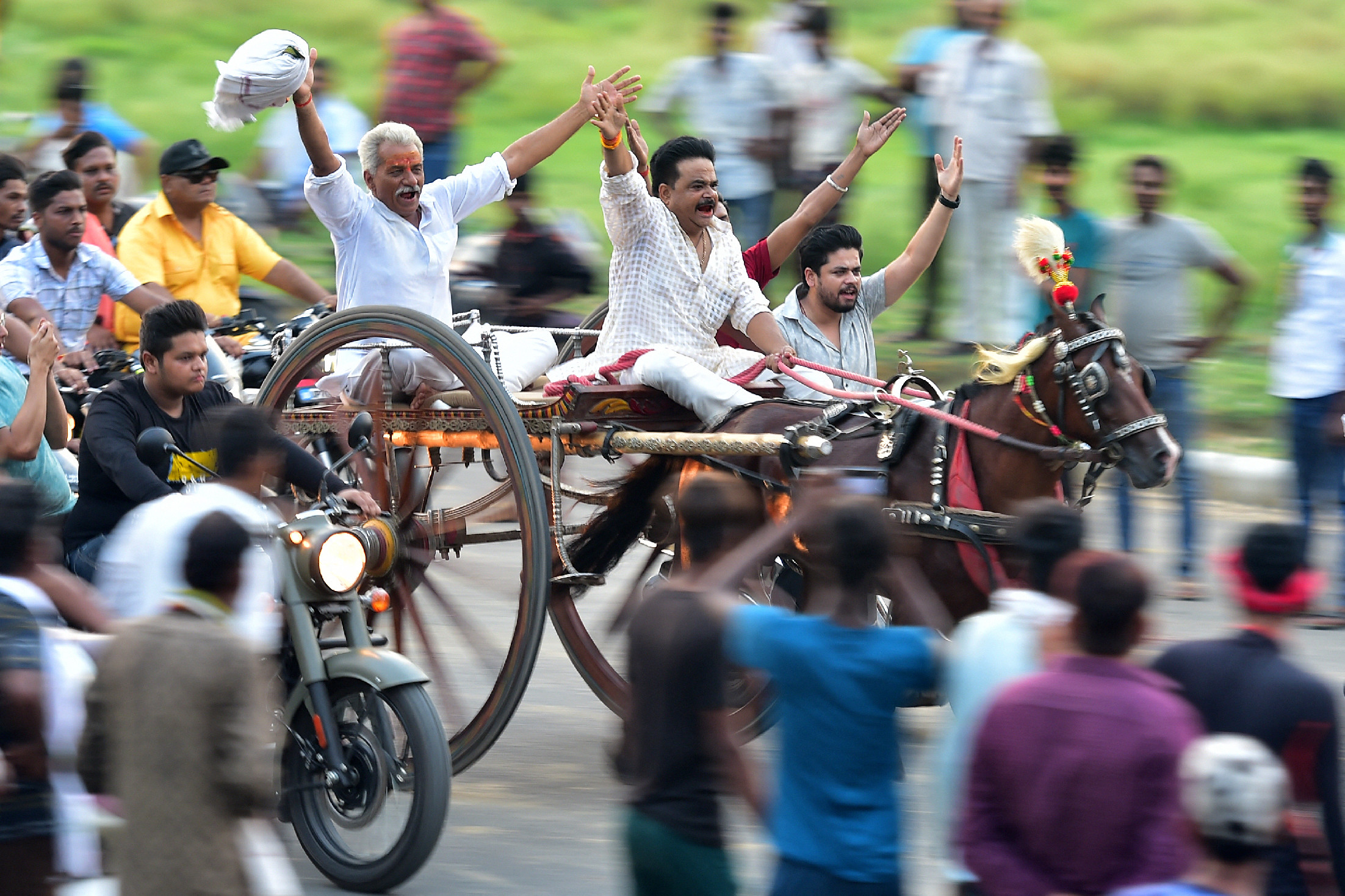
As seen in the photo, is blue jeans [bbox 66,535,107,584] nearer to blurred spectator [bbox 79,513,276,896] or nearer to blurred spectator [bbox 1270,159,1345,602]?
blurred spectator [bbox 79,513,276,896]

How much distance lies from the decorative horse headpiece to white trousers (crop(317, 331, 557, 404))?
1.84 m

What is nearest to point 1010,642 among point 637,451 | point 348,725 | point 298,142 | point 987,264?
point 348,725

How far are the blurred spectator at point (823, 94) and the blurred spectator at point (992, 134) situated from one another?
62 cm

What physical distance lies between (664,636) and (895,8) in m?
13.7

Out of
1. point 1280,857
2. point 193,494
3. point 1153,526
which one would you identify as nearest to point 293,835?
point 193,494

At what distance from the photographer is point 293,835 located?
5586mm

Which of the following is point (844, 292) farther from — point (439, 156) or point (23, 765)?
point (439, 156)

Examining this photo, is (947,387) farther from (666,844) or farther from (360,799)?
(666,844)

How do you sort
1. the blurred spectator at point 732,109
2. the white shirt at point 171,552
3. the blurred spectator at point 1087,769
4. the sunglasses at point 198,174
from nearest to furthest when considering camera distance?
the blurred spectator at point 1087,769 → the white shirt at point 171,552 → the sunglasses at point 198,174 → the blurred spectator at point 732,109

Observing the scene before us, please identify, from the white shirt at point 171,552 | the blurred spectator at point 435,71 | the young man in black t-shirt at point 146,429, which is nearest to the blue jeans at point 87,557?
the young man in black t-shirt at point 146,429

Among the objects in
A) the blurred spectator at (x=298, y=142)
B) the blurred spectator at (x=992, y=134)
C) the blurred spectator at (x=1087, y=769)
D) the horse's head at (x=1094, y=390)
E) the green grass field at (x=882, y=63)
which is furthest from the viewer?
the green grass field at (x=882, y=63)

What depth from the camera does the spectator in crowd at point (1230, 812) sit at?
8.80ft

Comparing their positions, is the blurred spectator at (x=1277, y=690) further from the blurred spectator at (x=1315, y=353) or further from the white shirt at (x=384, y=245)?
the blurred spectator at (x=1315, y=353)

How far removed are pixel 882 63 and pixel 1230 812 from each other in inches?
429
